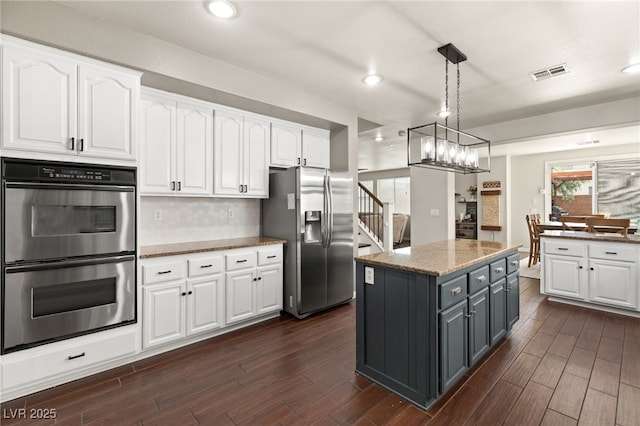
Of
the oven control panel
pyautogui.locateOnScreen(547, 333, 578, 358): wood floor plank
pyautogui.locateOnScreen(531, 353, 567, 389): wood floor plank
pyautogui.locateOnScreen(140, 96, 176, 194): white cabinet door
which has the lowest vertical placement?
pyautogui.locateOnScreen(531, 353, 567, 389): wood floor plank

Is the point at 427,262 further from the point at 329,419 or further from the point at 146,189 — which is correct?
the point at 146,189

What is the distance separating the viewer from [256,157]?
3707mm

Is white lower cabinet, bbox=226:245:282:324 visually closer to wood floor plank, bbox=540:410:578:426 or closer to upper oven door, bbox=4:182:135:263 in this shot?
upper oven door, bbox=4:182:135:263

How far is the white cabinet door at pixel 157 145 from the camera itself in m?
2.92

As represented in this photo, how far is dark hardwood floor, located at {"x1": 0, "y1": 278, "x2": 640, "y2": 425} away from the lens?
1970mm

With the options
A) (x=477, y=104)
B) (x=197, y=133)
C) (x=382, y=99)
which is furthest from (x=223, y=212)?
(x=477, y=104)

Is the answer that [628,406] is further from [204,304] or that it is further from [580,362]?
[204,304]

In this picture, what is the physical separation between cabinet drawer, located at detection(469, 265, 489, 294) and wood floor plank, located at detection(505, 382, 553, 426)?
74cm

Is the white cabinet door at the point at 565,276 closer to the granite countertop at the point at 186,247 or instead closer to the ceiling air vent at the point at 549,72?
the ceiling air vent at the point at 549,72

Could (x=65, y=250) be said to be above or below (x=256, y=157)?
below

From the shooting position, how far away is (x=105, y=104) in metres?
2.42

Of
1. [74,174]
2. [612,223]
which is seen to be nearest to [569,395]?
[612,223]

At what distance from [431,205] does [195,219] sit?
12.9ft

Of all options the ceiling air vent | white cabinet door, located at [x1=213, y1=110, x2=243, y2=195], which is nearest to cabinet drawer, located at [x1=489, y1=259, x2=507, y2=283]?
the ceiling air vent
